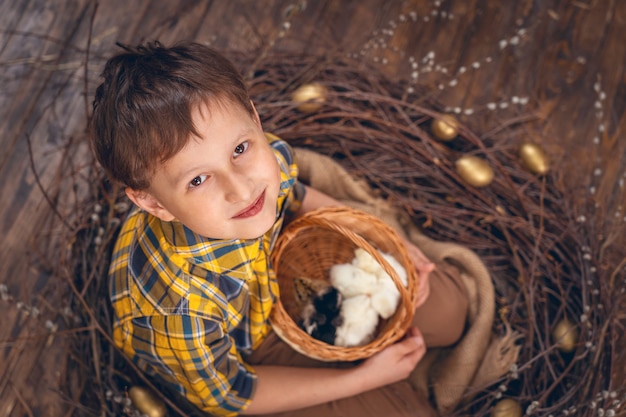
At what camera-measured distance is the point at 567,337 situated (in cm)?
123

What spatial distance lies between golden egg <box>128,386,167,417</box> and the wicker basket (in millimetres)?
276

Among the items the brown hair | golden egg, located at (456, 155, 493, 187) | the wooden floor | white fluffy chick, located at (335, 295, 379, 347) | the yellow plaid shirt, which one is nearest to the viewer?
the brown hair

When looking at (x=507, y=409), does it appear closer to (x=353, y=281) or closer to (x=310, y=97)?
(x=353, y=281)

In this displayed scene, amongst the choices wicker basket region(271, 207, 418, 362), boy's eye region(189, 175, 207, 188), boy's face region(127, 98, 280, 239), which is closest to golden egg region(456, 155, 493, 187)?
wicker basket region(271, 207, 418, 362)

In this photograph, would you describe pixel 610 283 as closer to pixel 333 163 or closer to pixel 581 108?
pixel 581 108

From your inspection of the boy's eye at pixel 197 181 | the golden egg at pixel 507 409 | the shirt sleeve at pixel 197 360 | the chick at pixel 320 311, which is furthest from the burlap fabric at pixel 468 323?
the boy's eye at pixel 197 181

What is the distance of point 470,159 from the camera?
4.37 ft

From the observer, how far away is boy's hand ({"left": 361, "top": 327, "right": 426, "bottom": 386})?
1188 millimetres

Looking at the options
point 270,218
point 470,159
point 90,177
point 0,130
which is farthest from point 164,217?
point 0,130

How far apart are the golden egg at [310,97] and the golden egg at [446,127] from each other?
0.87 feet

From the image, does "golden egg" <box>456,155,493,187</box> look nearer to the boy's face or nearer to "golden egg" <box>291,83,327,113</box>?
"golden egg" <box>291,83,327,113</box>

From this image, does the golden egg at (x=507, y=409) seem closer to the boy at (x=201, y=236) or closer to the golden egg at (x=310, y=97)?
the boy at (x=201, y=236)

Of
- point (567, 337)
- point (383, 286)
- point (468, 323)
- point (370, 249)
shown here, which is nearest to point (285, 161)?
point (370, 249)

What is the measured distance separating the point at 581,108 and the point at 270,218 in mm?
1053
